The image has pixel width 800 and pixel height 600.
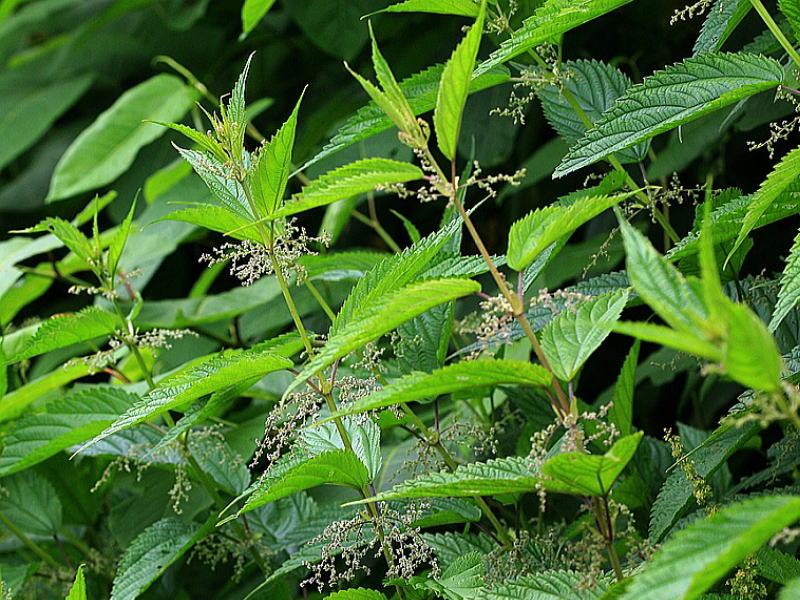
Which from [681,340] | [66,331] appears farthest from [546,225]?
[66,331]

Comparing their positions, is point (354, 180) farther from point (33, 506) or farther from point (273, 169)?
point (33, 506)

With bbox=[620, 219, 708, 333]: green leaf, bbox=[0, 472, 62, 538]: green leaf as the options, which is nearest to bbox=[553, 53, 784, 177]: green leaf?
bbox=[620, 219, 708, 333]: green leaf

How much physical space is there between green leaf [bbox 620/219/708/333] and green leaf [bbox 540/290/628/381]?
0.08m

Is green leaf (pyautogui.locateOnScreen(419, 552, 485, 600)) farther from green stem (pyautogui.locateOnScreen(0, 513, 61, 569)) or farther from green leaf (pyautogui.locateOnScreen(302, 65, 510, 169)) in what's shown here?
green stem (pyautogui.locateOnScreen(0, 513, 61, 569))

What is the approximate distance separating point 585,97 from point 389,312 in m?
0.42

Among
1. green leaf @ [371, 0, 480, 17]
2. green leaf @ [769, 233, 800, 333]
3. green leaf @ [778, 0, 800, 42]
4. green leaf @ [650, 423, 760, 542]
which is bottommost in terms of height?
green leaf @ [650, 423, 760, 542]

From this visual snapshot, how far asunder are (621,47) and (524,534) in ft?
3.86

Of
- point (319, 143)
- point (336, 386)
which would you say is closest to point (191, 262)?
point (319, 143)

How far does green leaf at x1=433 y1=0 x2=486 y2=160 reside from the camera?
1.51 feet

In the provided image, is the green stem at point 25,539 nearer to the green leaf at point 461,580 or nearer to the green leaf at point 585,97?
the green leaf at point 461,580

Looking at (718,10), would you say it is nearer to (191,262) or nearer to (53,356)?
(53,356)

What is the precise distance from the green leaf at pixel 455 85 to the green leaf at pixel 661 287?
13 centimetres

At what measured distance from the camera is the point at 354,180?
0.49m

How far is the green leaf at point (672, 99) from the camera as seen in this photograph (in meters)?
0.59
